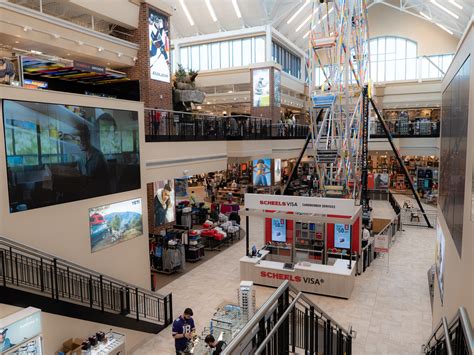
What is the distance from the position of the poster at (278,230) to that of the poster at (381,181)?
547 inches

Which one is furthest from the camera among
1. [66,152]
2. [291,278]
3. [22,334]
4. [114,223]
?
[291,278]

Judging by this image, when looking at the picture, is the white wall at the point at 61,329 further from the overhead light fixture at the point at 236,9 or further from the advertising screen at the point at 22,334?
the overhead light fixture at the point at 236,9

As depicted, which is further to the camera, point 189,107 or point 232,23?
point 232,23

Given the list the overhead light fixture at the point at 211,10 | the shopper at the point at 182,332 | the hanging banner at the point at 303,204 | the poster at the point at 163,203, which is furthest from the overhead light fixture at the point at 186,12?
the shopper at the point at 182,332

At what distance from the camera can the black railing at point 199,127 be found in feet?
41.1

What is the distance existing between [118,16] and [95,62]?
1.83 meters

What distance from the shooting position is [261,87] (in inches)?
996

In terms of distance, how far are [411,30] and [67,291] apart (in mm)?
37900

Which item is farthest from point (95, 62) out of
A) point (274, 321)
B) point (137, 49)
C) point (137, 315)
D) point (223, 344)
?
point (274, 321)

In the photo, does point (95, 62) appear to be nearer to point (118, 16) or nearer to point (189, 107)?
point (118, 16)

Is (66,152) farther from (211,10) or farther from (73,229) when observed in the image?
(211,10)

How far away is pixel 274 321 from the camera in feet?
10.4

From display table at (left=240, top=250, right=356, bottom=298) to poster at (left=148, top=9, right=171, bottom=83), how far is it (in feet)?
26.4

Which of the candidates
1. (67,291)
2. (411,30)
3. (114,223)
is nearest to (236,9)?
(411,30)
